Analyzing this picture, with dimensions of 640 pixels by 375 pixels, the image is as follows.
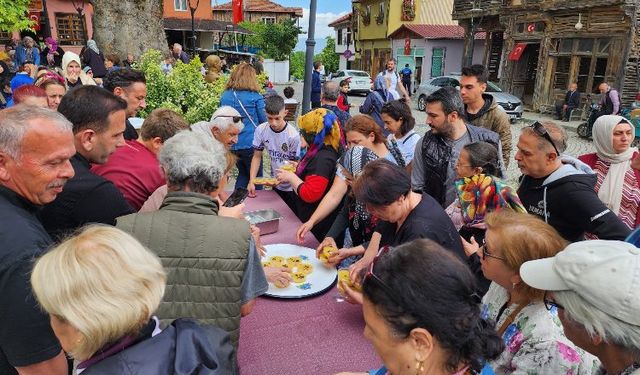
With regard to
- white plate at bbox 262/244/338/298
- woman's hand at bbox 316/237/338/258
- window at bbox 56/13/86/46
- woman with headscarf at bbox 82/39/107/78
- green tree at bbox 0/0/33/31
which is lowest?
white plate at bbox 262/244/338/298

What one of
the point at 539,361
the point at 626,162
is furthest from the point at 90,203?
the point at 626,162

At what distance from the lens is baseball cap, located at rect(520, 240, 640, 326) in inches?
43.9

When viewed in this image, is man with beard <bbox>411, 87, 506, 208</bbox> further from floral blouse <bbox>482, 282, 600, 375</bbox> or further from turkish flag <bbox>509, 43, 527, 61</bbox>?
turkish flag <bbox>509, 43, 527, 61</bbox>

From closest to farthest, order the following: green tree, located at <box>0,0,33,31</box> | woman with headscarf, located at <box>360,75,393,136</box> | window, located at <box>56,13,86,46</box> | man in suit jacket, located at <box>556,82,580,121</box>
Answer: woman with headscarf, located at <box>360,75,393,136</box>
green tree, located at <box>0,0,33,31</box>
man in suit jacket, located at <box>556,82,580,121</box>
window, located at <box>56,13,86,46</box>

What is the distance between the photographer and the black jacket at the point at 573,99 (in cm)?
1547

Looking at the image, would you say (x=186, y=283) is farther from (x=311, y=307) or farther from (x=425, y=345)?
(x=425, y=345)

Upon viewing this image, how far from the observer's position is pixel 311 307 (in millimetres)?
2256

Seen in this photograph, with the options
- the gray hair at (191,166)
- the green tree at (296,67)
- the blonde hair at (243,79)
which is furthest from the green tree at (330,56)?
the gray hair at (191,166)

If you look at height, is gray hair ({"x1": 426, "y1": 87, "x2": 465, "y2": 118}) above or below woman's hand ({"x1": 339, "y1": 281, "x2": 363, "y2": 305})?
above

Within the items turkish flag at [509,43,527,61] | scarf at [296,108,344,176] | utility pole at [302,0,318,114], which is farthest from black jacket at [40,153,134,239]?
turkish flag at [509,43,527,61]

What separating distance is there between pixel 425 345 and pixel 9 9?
18.8 meters

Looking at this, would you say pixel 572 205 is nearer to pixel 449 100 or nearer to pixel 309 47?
pixel 449 100

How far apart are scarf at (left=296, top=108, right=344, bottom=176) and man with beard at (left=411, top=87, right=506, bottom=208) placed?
0.86 meters

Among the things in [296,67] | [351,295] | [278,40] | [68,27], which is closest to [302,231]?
[351,295]
